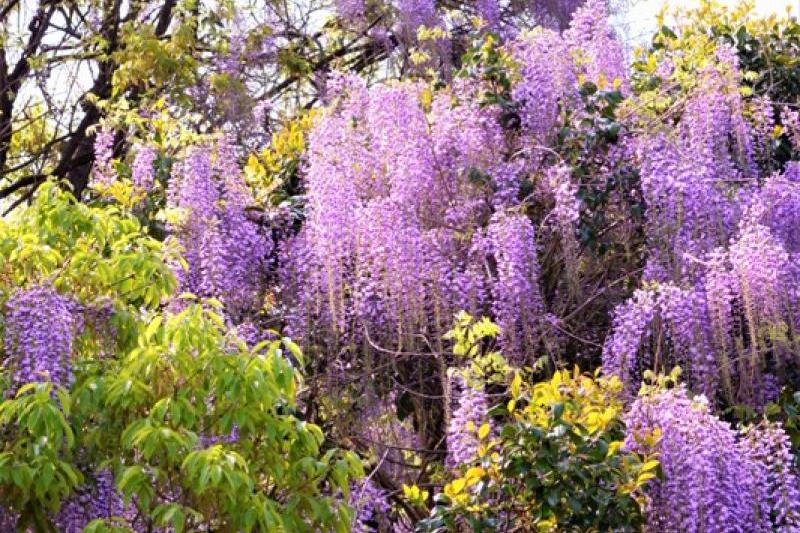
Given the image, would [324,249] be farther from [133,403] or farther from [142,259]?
[133,403]

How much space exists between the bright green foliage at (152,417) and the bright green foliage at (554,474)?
16.3 inches

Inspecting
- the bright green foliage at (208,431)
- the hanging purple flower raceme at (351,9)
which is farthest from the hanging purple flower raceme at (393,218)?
the hanging purple flower raceme at (351,9)

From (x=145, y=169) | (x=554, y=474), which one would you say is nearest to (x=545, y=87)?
(x=145, y=169)

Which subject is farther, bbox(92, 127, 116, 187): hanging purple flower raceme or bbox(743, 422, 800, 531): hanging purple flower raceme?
bbox(92, 127, 116, 187): hanging purple flower raceme

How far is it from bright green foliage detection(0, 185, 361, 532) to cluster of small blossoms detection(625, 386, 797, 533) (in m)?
0.99

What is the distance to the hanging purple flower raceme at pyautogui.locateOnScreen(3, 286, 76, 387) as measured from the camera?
4797mm

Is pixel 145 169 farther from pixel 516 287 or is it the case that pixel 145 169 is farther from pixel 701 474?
pixel 701 474

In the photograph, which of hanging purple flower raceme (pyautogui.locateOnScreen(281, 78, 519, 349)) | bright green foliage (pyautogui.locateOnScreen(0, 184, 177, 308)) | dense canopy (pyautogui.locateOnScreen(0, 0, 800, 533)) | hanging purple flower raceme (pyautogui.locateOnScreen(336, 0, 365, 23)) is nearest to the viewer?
dense canopy (pyautogui.locateOnScreen(0, 0, 800, 533))

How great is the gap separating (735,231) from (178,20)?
→ 350 centimetres

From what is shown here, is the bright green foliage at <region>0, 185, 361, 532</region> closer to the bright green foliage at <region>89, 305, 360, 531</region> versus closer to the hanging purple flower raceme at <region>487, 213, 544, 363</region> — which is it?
the bright green foliage at <region>89, 305, 360, 531</region>

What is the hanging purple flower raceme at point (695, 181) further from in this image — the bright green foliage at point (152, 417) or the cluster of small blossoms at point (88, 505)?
the cluster of small blossoms at point (88, 505)

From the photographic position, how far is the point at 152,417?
4520mm

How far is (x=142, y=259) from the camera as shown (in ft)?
16.2

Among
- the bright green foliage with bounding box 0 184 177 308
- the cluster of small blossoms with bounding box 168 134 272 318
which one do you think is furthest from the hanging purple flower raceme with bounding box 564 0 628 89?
the bright green foliage with bounding box 0 184 177 308
